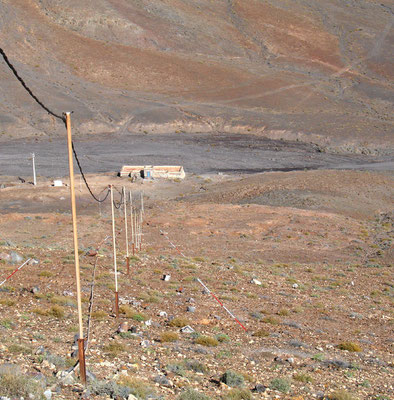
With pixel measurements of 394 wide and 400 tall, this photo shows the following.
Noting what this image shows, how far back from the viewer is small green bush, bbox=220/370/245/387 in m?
10.2

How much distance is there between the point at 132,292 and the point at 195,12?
95.0 meters

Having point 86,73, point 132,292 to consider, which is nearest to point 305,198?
point 132,292

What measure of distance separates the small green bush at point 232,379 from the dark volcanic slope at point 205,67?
5804 centimetres

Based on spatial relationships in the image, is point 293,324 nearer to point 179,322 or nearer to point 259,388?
point 179,322

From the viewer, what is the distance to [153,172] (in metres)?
48.1

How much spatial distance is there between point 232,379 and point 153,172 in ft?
126

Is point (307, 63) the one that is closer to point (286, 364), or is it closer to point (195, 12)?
point (195, 12)

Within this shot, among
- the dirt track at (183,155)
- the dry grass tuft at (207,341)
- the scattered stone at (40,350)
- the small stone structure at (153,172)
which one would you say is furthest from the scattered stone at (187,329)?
the dirt track at (183,155)

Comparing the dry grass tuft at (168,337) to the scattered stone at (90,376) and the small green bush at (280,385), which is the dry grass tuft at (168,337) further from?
the scattered stone at (90,376)

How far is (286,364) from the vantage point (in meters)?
11.9

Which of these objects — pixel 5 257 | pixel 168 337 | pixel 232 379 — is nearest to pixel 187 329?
pixel 168 337

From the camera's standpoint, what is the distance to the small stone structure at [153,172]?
157 ft

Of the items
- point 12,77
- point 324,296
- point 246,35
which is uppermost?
point 246,35

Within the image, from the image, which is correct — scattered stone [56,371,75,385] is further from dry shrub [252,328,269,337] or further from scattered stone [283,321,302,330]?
scattered stone [283,321,302,330]
